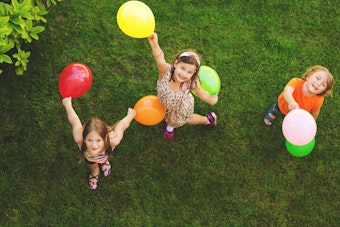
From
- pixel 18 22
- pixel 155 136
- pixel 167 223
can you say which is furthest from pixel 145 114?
pixel 18 22

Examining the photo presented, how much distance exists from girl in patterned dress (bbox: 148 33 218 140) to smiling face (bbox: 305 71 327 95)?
2.47 feet

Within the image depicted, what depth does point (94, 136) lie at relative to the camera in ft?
9.27

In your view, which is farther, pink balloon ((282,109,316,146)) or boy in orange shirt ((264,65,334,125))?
boy in orange shirt ((264,65,334,125))

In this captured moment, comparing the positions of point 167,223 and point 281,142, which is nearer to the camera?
point 167,223

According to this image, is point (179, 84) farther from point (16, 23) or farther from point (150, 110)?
point (16, 23)

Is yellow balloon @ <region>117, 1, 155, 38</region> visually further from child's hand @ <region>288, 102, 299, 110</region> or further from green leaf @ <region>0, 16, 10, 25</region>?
child's hand @ <region>288, 102, 299, 110</region>

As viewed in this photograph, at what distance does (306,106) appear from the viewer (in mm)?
3273

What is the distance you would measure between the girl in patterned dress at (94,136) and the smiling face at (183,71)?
1.74ft

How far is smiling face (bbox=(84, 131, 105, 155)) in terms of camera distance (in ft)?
9.27

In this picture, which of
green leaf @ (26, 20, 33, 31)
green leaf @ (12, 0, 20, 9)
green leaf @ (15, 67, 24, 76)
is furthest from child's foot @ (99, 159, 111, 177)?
green leaf @ (12, 0, 20, 9)

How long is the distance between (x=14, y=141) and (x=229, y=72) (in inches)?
83.6

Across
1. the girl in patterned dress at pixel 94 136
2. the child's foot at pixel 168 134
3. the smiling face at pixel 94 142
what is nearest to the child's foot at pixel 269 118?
the child's foot at pixel 168 134

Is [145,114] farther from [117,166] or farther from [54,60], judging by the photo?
[54,60]

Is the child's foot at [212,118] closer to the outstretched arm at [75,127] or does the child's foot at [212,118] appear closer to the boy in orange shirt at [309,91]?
the boy in orange shirt at [309,91]
